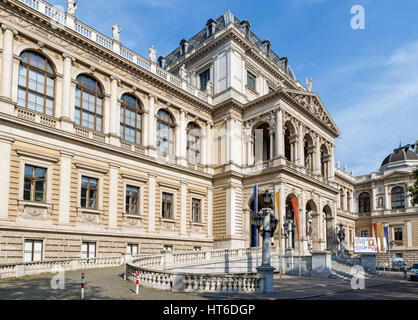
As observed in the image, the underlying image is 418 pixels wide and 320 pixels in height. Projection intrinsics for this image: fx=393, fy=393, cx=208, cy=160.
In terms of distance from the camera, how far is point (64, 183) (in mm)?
25750

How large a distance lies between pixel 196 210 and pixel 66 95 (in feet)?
51.9

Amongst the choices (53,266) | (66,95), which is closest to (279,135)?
(66,95)

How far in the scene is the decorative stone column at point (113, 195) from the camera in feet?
93.1

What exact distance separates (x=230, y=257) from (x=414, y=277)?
597 inches

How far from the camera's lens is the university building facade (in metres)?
24.3

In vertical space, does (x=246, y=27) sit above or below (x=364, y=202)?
above

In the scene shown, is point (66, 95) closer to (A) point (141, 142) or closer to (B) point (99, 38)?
(B) point (99, 38)

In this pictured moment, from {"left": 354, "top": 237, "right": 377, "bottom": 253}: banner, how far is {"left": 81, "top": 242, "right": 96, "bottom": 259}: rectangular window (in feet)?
96.5

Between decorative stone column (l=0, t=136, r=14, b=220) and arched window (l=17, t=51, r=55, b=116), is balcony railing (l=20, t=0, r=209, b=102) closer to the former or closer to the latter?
arched window (l=17, t=51, r=55, b=116)

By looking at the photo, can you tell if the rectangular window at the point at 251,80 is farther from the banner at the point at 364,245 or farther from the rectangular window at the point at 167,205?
the banner at the point at 364,245

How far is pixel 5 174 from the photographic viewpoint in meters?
22.8

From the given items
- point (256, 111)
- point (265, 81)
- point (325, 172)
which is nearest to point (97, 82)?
point (256, 111)

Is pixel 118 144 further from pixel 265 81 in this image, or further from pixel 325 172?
pixel 325 172

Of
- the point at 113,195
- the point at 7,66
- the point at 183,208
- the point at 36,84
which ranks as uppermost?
the point at 7,66
